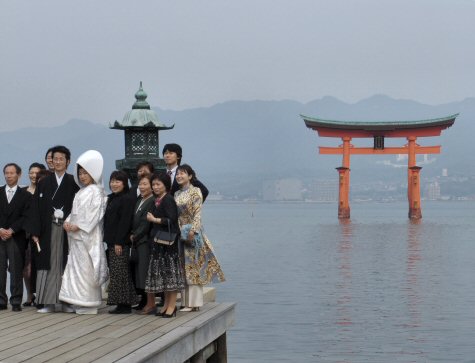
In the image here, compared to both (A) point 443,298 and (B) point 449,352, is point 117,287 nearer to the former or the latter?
(B) point 449,352

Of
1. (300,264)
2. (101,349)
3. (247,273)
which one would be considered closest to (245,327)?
(101,349)

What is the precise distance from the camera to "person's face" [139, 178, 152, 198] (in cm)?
779

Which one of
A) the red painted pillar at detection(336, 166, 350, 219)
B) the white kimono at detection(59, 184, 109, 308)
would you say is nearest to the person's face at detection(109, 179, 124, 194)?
the white kimono at detection(59, 184, 109, 308)

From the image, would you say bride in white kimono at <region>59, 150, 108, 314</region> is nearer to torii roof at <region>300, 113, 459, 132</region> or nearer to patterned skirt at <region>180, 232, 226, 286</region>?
patterned skirt at <region>180, 232, 226, 286</region>

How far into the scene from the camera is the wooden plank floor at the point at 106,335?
19.6ft

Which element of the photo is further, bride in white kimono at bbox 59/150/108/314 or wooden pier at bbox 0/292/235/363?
bride in white kimono at bbox 59/150/108/314

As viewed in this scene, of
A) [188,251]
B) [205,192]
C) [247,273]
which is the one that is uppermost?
[205,192]

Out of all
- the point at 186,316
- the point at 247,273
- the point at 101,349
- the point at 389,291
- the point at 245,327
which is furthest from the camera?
the point at 247,273

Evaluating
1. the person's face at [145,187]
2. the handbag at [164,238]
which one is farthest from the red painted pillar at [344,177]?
the handbag at [164,238]

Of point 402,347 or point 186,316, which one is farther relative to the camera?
point 402,347

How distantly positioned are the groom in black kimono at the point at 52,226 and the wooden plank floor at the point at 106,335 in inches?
9.5

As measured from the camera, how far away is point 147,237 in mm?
7734

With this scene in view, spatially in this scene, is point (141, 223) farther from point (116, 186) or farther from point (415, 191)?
point (415, 191)

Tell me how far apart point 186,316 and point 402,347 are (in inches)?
245
